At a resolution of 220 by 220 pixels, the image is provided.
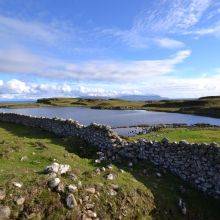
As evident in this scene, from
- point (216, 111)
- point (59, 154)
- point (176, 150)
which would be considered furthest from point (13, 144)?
point (216, 111)

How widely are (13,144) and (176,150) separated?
12.9m

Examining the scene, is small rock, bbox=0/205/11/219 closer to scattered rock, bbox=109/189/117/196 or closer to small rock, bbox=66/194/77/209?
small rock, bbox=66/194/77/209

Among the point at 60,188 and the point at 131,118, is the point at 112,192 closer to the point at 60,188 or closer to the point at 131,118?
the point at 60,188

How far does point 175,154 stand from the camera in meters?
26.8

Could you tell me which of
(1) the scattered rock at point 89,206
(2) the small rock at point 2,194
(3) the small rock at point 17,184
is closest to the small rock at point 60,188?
(1) the scattered rock at point 89,206

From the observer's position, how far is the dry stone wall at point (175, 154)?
24.2 metres

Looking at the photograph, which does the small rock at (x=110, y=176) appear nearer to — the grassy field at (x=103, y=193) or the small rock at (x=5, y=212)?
the grassy field at (x=103, y=193)

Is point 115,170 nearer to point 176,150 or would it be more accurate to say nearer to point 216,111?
point 176,150

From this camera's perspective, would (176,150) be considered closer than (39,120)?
Yes

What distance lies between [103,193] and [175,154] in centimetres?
773

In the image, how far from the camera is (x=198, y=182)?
981 inches

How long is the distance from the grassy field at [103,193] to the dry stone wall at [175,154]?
65 centimetres

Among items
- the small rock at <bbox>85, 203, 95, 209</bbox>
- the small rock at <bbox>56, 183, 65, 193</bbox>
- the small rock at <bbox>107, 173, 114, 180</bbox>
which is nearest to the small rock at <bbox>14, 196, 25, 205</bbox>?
the small rock at <bbox>56, 183, 65, 193</bbox>

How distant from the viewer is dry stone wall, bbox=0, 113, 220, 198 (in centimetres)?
2423
